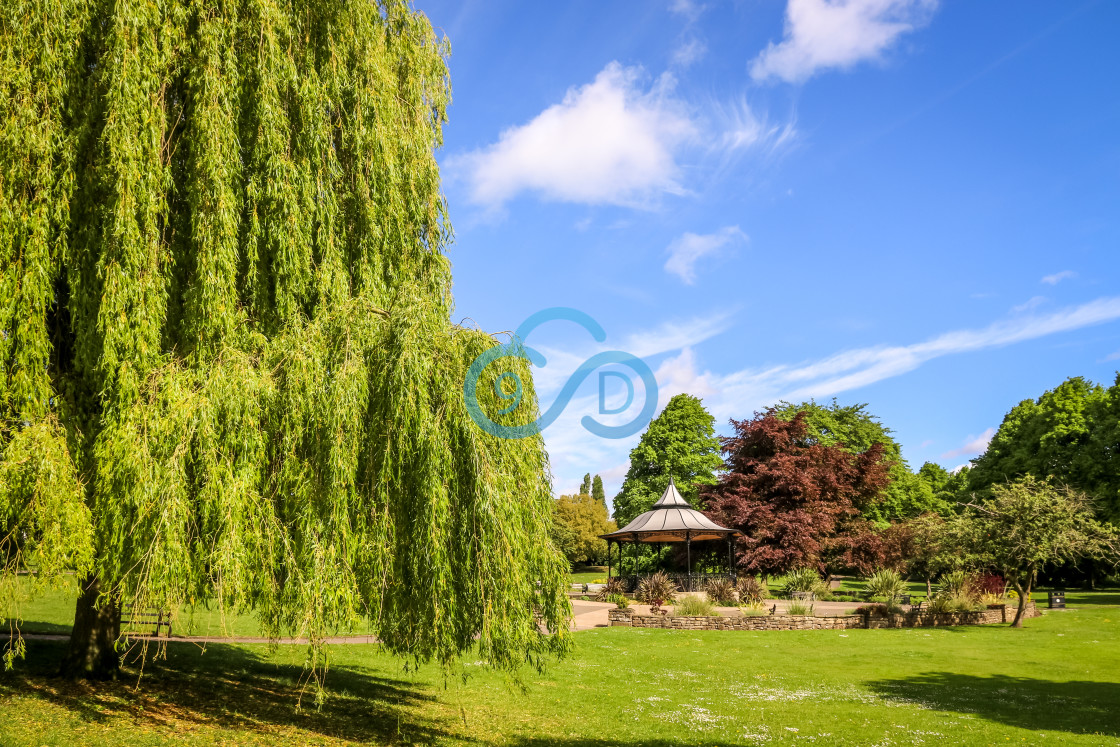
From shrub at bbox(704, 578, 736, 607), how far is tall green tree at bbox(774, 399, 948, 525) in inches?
845

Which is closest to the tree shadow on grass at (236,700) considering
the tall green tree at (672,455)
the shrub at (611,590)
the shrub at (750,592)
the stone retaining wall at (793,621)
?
the stone retaining wall at (793,621)

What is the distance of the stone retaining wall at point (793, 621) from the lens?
19484 mm

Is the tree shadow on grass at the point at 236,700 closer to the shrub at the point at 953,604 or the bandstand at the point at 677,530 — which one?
the bandstand at the point at 677,530

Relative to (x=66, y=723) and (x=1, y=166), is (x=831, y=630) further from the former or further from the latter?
(x=1, y=166)

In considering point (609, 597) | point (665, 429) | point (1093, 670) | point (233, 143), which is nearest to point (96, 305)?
point (233, 143)

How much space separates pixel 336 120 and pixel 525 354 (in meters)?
4.23

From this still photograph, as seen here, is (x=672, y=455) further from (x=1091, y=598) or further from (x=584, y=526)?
(x=1091, y=598)

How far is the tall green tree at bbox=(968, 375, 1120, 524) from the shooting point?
33.8 meters

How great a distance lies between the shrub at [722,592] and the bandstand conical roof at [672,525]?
199cm

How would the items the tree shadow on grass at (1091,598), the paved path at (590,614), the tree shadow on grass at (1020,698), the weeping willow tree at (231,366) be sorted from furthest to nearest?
the tree shadow on grass at (1091,598)
the paved path at (590,614)
the tree shadow on grass at (1020,698)
the weeping willow tree at (231,366)

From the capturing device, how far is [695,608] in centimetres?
2038

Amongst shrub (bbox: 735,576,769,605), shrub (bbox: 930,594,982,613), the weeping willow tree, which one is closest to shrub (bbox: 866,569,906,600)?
shrub (bbox: 930,594,982,613)

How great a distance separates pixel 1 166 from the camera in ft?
23.4

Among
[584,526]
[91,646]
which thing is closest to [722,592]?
[91,646]
